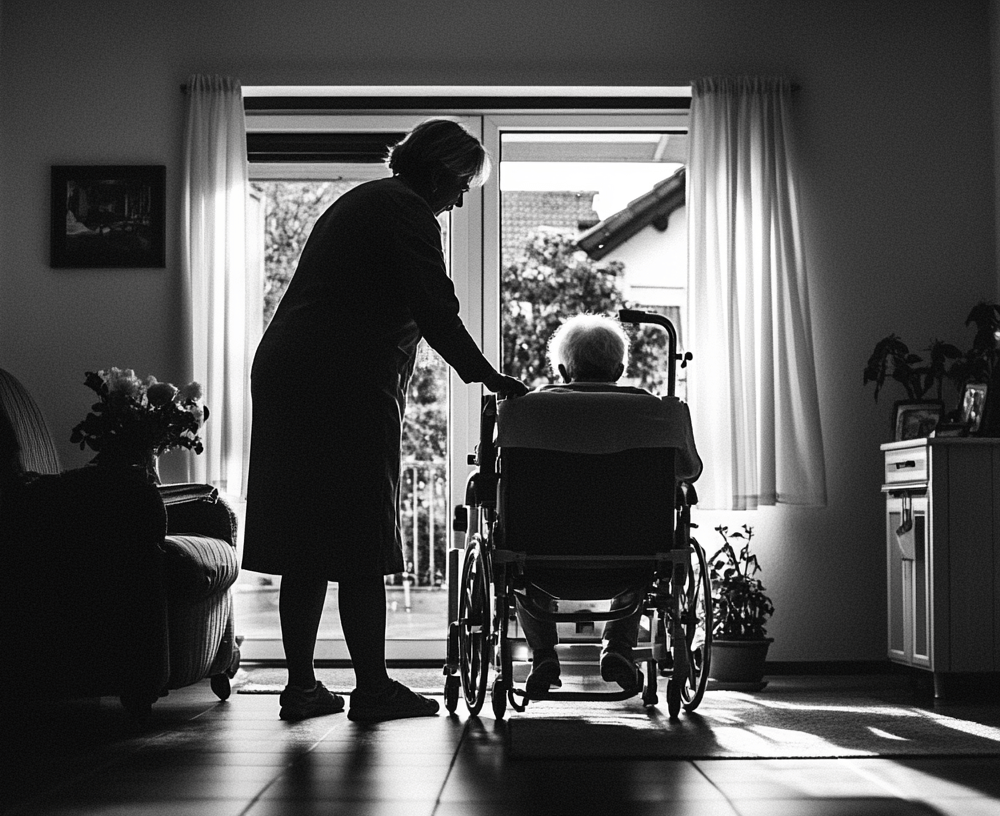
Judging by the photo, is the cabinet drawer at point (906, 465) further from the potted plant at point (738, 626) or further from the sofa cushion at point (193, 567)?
the sofa cushion at point (193, 567)

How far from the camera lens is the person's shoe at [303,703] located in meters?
2.96

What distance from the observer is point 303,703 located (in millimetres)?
2969

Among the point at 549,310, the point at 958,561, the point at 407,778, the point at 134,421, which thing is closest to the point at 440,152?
the point at 134,421

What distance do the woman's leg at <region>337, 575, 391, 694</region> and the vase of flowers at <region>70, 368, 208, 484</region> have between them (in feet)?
2.88

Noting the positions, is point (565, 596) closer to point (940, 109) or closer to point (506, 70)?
point (506, 70)

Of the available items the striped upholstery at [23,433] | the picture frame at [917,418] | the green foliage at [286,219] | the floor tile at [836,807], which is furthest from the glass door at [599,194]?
the floor tile at [836,807]

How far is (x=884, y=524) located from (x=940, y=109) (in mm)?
1495

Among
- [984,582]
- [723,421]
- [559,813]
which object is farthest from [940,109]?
[559,813]

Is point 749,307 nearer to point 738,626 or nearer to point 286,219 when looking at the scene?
point 738,626

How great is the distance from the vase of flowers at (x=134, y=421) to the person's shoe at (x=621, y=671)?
1426mm

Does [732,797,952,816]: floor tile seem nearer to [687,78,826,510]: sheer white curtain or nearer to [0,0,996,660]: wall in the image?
[687,78,826,510]: sheer white curtain

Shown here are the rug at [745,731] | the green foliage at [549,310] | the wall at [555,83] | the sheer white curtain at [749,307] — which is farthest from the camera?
the green foliage at [549,310]

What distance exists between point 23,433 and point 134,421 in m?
0.30

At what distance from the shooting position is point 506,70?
4418 mm
